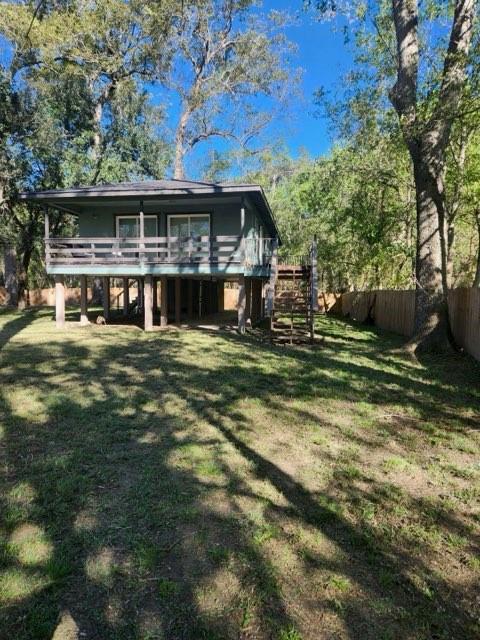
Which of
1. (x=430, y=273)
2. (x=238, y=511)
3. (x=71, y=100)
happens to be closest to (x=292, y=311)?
(x=430, y=273)

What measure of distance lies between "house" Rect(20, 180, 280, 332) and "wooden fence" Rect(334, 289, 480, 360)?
4487mm

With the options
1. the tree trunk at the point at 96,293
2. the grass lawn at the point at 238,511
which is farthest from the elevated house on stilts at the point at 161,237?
the tree trunk at the point at 96,293

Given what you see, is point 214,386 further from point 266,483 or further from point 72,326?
point 72,326

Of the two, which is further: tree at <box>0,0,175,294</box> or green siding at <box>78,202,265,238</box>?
tree at <box>0,0,175,294</box>

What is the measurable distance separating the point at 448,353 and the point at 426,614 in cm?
769

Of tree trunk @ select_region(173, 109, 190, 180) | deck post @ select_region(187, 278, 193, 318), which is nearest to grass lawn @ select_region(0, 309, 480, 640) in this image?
deck post @ select_region(187, 278, 193, 318)

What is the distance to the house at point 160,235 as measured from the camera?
1254cm

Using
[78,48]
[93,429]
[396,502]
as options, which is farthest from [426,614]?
[78,48]

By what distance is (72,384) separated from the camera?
21.0 ft

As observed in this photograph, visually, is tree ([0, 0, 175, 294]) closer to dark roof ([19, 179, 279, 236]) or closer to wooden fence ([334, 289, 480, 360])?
dark roof ([19, 179, 279, 236])

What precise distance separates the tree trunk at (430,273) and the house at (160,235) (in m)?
4.52

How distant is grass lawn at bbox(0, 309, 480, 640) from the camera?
2.15 meters

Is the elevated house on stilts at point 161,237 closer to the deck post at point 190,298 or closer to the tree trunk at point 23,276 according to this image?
the deck post at point 190,298

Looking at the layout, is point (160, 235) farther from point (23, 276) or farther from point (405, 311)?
point (23, 276)
